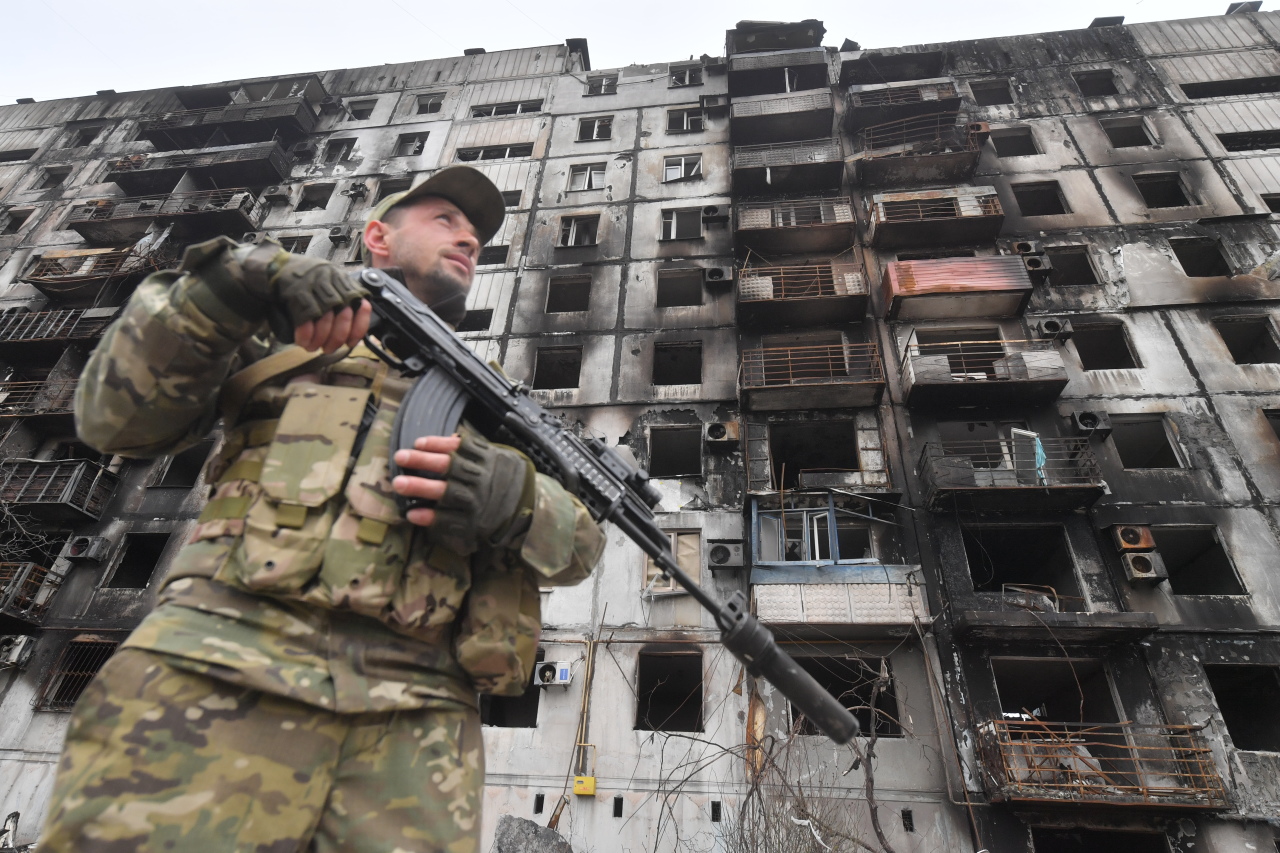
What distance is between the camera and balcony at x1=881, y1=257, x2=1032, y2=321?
1605cm

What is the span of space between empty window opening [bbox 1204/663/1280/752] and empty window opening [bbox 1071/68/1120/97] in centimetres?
1951

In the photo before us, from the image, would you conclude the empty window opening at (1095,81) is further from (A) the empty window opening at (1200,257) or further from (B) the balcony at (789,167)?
(B) the balcony at (789,167)

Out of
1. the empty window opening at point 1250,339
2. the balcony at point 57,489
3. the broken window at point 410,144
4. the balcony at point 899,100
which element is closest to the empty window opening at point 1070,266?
the empty window opening at point 1250,339

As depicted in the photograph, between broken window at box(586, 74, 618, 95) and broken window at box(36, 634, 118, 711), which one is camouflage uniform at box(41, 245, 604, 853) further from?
broken window at box(586, 74, 618, 95)

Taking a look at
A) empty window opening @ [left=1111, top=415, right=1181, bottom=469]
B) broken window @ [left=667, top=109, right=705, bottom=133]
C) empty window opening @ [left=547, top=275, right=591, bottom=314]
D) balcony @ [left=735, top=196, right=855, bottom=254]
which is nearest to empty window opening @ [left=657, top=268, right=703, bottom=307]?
balcony @ [left=735, top=196, right=855, bottom=254]

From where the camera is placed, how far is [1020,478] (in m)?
13.4

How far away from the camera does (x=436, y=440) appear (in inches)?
96.1

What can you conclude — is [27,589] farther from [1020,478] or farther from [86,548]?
[1020,478]

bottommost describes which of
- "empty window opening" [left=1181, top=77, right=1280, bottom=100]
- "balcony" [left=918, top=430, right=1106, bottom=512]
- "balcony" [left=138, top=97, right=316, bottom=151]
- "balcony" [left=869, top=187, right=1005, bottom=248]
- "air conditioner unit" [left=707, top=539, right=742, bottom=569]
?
"air conditioner unit" [left=707, top=539, right=742, bottom=569]

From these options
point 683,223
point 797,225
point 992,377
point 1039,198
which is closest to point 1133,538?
point 992,377

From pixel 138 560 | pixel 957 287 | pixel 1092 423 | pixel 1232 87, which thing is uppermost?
pixel 1232 87

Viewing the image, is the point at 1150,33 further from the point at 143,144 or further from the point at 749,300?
the point at 143,144

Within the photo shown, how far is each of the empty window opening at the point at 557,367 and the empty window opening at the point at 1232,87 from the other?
2237 cm

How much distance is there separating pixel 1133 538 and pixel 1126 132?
1577cm
